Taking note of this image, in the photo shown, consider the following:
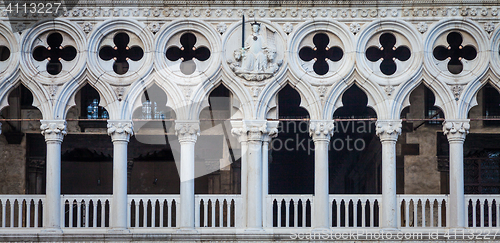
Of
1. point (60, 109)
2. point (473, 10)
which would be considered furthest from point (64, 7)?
point (473, 10)

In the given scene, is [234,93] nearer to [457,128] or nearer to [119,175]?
[119,175]

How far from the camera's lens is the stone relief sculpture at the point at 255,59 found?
752 inches

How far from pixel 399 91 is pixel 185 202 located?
5251 mm

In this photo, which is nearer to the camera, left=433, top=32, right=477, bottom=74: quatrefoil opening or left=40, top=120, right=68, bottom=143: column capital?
left=40, top=120, right=68, bottom=143: column capital

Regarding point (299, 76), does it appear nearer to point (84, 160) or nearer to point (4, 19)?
point (4, 19)

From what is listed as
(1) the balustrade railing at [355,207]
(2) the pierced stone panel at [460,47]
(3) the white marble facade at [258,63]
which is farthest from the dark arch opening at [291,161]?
(2) the pierced stone panel at [460,47]

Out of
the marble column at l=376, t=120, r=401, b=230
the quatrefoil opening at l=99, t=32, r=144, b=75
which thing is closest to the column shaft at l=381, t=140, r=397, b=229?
the marble column at l=376, t=120, r=401, b=230

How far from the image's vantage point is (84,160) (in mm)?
24766

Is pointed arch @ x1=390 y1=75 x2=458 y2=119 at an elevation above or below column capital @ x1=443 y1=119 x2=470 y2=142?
above

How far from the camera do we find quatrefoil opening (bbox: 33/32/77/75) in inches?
783

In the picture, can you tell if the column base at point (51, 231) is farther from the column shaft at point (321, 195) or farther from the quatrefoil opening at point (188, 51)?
the column shaft at point (321, 195)

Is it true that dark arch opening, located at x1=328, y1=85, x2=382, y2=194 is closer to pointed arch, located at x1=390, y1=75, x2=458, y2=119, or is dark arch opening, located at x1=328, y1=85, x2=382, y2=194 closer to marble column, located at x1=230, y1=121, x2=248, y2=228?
pointed arch, located at x1=390, y1=75, x2=458, y2=119

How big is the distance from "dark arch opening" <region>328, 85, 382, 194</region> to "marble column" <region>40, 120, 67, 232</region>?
8819 millimetres

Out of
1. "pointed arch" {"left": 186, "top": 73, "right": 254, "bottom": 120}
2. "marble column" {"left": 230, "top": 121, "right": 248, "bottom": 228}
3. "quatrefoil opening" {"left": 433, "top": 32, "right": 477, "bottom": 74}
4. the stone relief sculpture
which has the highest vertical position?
"quatrefoil opening" {"left": 433, "top": 32, "right": 477, "bottom": 74}
